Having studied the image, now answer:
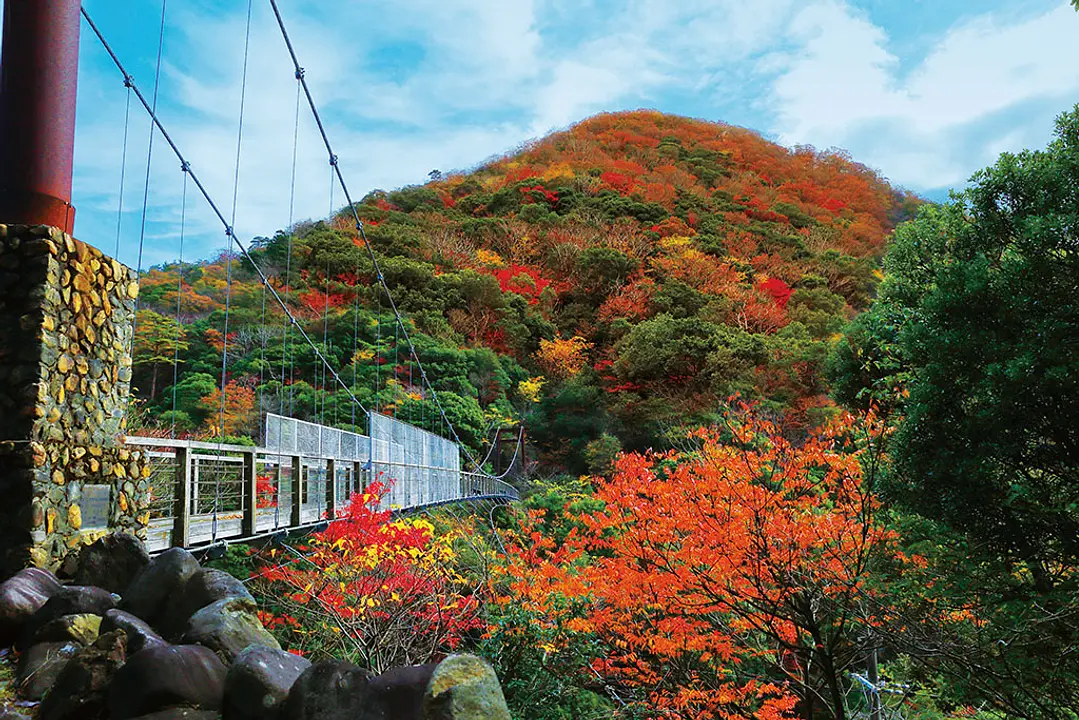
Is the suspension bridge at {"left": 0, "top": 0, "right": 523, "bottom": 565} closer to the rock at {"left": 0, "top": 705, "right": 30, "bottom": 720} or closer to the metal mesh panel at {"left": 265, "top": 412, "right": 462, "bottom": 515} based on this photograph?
the rock at {"left": 0, "top": 705, "right": 30, "bottom": 720}

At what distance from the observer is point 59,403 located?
4.19m

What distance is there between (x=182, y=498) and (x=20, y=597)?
4.22 feet

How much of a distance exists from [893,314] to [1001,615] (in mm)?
3831

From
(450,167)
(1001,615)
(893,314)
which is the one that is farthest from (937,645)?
(450,167)

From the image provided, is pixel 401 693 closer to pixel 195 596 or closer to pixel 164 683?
pixel 164 683

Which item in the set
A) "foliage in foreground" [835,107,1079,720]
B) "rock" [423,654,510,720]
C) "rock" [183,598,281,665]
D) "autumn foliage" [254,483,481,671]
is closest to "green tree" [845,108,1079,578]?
"foliage in foreground" [835,107,1079,720]

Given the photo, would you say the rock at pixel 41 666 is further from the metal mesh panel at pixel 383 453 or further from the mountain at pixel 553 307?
the mountain at pixel 553 307

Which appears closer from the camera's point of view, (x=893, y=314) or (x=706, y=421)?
(x=893, y=314)

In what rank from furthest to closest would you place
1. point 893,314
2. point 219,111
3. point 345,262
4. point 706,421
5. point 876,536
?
point 345,262
point 706,421
point 219,111
point 893,314
point 876,536

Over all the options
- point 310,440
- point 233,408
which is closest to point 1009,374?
point 310,440

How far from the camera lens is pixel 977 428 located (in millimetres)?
6395

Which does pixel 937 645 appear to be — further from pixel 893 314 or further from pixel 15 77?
pixel 15 77

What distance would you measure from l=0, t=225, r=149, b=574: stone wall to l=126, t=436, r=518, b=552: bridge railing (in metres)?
0.26

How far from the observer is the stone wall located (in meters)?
3.94
